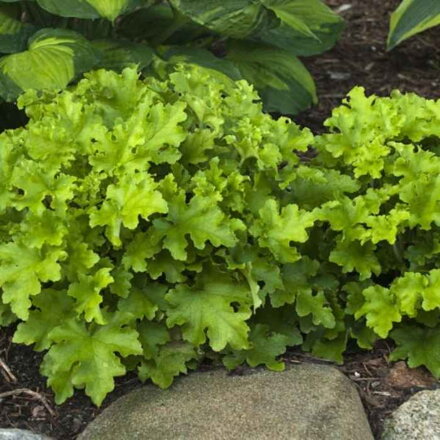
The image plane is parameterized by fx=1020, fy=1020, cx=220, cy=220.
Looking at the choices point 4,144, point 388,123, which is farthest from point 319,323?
point 4,144

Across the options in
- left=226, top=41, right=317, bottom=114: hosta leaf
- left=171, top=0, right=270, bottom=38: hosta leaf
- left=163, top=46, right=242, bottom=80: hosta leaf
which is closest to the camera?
left=171, top=0, right=270, bottom=38: hosta leaf

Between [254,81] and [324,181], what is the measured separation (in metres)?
1.46

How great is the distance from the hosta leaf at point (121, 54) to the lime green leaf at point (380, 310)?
1582 mm

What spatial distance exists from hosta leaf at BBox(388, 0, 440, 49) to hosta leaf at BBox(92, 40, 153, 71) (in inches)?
44.0

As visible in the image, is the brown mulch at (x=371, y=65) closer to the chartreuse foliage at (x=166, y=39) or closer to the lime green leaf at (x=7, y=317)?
the chartreuse foliage at (x=166, y=39)

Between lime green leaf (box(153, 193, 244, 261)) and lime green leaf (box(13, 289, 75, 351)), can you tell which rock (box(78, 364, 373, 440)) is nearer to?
lime green leaf (box(13, 289, 75, 351))

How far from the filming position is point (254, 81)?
467 cm

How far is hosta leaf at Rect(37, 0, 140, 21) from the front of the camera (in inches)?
159

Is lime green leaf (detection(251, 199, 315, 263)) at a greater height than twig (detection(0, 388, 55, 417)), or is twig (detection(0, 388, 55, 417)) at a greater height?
lime green leaf (detection(251, 199, 315, 263))

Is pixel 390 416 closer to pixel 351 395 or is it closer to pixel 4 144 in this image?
pixel 351 395

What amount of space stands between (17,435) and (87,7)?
6.12 feet

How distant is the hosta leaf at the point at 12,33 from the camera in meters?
4.18

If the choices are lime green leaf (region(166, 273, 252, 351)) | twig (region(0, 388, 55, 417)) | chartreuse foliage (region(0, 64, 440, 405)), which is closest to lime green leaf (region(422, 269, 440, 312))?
chartreuse foliage (region(0, 64, 440, 405))

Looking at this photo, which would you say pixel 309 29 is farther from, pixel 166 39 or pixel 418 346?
pixel 418 346
